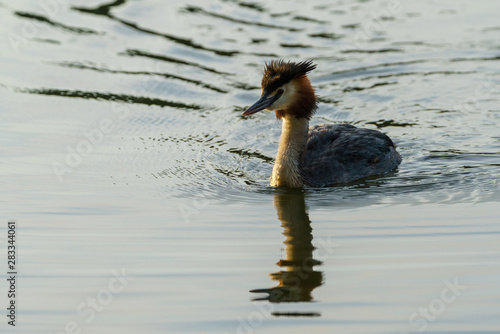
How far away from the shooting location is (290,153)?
11555 millimetres

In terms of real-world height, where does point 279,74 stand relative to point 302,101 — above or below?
above

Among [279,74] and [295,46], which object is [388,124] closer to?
[279,74]

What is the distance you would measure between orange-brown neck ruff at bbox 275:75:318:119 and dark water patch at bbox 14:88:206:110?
12.0 feet

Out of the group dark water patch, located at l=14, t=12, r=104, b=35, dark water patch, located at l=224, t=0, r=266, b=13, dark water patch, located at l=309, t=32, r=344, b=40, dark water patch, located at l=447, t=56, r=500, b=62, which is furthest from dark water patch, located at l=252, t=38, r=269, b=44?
dark water patch, located at l=447, t=56, r=500, b=62

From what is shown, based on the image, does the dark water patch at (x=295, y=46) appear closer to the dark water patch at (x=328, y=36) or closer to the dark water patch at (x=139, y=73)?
the dark water patch at (x=328, y=36)

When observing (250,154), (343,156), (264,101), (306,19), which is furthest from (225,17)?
(264,101)

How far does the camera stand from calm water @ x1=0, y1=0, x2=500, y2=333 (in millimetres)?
7594

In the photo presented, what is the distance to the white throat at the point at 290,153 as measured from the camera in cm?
1146

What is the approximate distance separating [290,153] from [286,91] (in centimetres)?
87

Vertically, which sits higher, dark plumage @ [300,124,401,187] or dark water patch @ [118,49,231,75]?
dark water patch @ [118,49,231,75]

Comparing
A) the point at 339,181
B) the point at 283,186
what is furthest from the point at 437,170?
the point at 283,186

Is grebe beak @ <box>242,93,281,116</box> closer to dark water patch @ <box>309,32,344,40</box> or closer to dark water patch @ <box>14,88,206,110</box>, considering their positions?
dark water patch @ <box>14,88,206,110</box>

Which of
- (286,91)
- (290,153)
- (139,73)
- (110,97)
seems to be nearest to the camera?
(286,91)

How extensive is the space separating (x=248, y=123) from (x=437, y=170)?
3.59 metres
